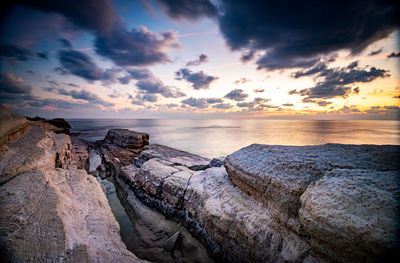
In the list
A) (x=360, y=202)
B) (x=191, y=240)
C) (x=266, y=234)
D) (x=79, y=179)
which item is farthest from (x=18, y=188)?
(x=360, y=202)

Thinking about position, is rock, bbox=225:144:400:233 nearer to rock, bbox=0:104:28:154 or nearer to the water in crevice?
the water in crevice

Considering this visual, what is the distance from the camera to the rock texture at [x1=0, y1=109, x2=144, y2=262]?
8.24 feet

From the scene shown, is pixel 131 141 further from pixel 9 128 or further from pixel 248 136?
pixel 248 136

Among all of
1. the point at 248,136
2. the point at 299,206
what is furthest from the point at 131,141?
the point at 248,136

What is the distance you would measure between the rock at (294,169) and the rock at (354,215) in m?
0.23

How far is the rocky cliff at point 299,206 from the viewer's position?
2.21 m

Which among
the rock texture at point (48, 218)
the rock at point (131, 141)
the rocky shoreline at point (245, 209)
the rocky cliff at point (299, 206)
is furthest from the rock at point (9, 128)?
the rock at point (131, 141)

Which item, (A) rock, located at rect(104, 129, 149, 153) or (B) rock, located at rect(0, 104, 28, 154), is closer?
(B) rock, located at rect(0, 104, 28, 154)

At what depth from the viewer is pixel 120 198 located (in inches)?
286

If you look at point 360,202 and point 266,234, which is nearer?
point 360,202

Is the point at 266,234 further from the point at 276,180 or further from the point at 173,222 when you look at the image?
the point at 173,222

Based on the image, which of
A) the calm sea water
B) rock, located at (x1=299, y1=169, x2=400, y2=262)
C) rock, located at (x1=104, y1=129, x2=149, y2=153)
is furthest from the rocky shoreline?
the calm sea water

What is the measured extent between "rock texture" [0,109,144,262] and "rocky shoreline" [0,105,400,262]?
0.02 m

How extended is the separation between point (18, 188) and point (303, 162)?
282 inches
